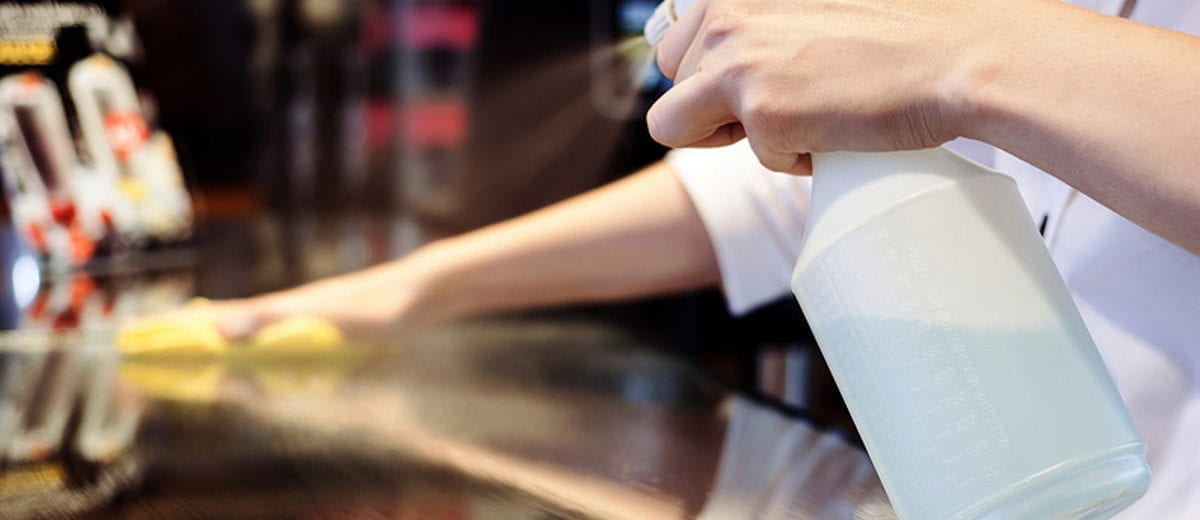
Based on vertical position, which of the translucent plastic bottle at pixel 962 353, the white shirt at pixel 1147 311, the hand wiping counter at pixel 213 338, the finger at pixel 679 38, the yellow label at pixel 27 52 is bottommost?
the hand wiping counter at pixel 213 338

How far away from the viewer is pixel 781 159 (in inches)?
17.9

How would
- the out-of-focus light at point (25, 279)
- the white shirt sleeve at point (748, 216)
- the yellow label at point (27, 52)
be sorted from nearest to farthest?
the white shirt sleeve at point (748, 216) → the out-of-focus light at point (25, 279) → the yellow label at point (27, 52)

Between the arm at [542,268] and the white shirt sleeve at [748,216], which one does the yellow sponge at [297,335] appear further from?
the white shirt sleeve at [748,216]

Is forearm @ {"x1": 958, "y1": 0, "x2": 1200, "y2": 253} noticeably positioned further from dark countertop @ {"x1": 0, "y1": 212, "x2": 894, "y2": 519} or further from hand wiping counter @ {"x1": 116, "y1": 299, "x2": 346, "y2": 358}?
hand wiping counter @ {"x1": 116, "y1": 299, "x2": 346, "y2": 358}

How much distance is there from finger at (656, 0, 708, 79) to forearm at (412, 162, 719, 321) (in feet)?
1.29

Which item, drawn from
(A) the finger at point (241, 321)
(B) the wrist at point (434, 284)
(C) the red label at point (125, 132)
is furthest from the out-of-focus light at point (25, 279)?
(B) the wrist at point (434, 284)

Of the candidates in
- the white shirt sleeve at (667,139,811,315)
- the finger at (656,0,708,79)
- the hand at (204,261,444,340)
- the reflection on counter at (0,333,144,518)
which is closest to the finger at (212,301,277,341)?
the hand at (204,261,444,340)

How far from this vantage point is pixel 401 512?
0.56 meters

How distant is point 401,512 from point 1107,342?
0.34 meters

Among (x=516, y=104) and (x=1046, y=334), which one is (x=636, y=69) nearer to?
(x=516, y=104)

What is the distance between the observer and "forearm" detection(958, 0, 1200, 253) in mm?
383

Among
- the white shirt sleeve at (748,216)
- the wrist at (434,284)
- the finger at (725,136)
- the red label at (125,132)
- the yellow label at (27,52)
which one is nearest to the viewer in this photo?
the finger at (725,136)

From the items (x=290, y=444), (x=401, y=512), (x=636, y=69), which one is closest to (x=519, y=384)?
(x=290, y=444)

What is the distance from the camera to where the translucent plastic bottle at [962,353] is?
0.37m
